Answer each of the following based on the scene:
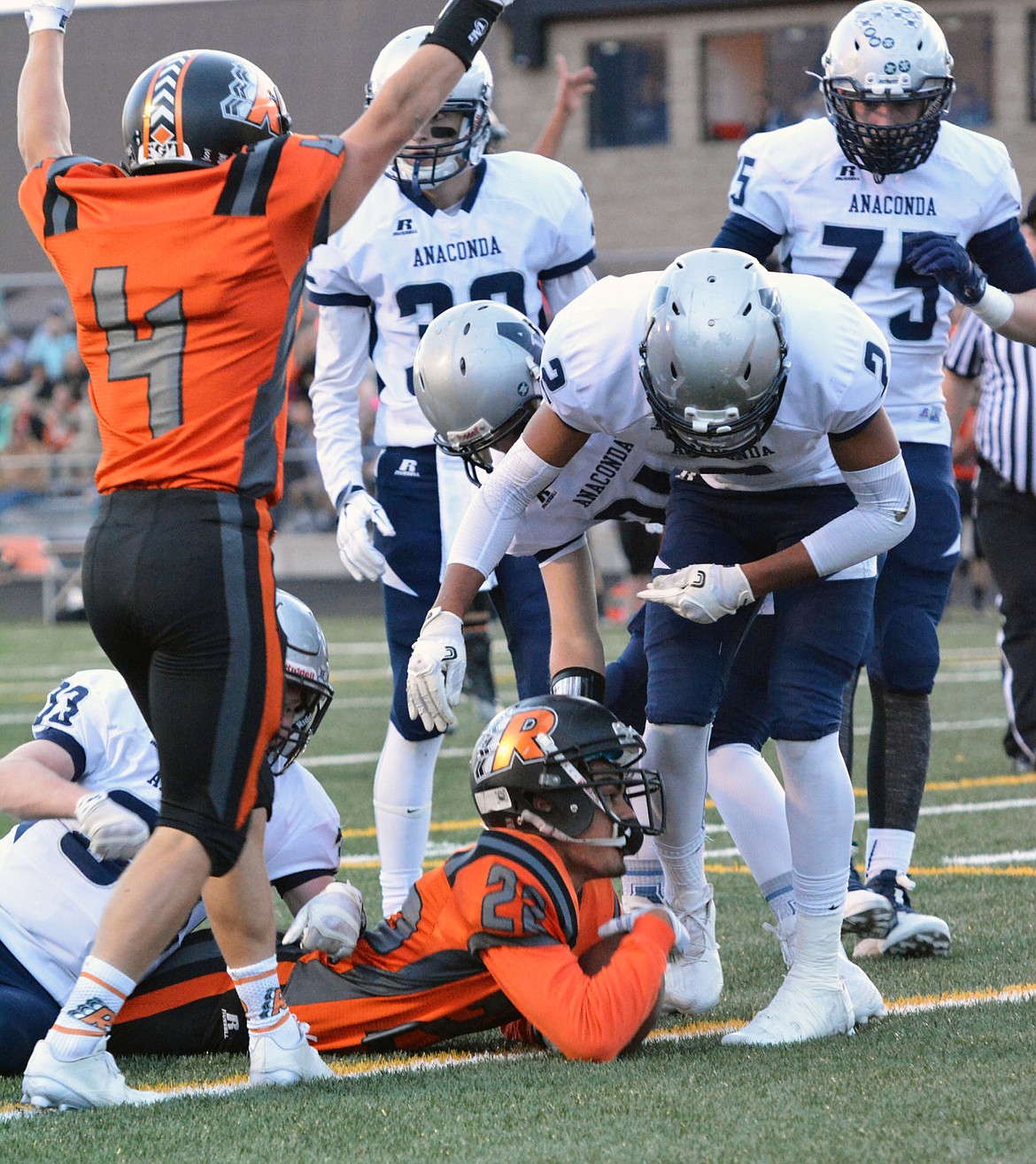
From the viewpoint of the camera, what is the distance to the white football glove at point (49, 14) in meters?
3.35

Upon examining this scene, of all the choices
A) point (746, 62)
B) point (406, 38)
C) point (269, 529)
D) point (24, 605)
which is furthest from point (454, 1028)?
point (746, 62)

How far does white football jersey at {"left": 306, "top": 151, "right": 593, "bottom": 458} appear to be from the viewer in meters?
4.51

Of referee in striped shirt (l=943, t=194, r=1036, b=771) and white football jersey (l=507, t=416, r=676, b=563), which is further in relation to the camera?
referee in striped shirt (l=943, t=194, r=1036, b=771)

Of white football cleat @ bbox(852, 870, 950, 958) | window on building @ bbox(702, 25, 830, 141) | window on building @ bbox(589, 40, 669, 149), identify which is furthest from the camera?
window on building @ bbox(589, 40, 669, 149)

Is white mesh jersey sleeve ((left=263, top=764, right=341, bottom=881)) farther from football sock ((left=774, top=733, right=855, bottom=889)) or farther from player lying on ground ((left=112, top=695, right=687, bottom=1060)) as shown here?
football sock ((left=774, top=733, right=855, bottom=889))

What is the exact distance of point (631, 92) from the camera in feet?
77.3

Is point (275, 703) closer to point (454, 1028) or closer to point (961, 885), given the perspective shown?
point (454, 1028)

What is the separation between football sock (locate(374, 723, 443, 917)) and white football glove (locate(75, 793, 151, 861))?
135 centimetres

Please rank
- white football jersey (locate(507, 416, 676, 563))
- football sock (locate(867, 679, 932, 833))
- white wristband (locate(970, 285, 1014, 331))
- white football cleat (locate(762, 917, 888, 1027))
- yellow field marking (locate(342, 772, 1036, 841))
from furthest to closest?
yellow field marking (locate(342, 772, 1036, 841)) < football sock (locate(867, 679, 932, 833)) < white wristband (locate(970, 285, 1014, 331)) < white football jersey (locate(507, 416, 676, 563)) < white football cleat (locate(762, 917, 888, 1027))

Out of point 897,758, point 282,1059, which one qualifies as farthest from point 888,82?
point 282,1059

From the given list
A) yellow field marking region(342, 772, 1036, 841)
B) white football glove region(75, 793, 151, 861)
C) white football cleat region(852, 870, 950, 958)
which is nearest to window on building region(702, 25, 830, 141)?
yellow field marking region(342, 772, 1036, 841)

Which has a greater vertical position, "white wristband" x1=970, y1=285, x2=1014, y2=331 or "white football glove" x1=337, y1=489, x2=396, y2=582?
"white wristband" x1=970, y1=285, x2=1014, y2=331

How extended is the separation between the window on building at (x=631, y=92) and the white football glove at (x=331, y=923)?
2129cm

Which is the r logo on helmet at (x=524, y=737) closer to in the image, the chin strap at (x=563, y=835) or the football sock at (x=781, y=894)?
the chin strap at (x=563, y=835)
